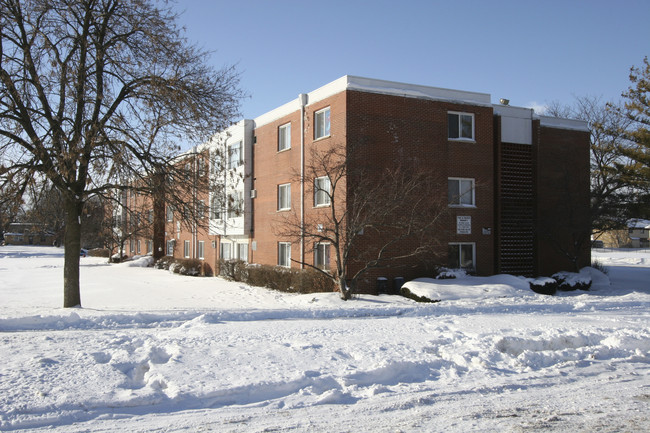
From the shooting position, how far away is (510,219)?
2267 centimetres

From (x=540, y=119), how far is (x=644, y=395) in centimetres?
1953

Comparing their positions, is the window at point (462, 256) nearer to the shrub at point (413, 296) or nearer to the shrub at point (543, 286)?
the shrub at point (543, 286)

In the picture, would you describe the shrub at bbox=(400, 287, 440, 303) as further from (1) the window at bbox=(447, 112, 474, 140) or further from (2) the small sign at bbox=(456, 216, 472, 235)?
(1) the window at bbox=(447, 112, 474, 140)

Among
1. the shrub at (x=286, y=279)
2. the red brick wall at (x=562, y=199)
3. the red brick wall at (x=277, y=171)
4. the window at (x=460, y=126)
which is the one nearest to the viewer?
the shrub at (x=286, y=279)

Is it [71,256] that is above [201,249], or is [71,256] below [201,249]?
above

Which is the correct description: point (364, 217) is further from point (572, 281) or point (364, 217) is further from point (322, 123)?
point (572, 281)

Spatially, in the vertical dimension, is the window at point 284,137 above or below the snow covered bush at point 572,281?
above

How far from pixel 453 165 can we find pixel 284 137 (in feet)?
24.8

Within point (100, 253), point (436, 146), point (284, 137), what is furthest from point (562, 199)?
point (100, 253)

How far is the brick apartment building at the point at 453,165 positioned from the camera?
1998 centimetres

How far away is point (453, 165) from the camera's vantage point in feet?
69.9

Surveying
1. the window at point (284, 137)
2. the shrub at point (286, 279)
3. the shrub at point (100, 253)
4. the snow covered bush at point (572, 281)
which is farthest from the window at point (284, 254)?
the shrub at point (100, 253)

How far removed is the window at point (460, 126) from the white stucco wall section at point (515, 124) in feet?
5.86

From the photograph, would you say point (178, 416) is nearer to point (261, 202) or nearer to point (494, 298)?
point (494, 298)
